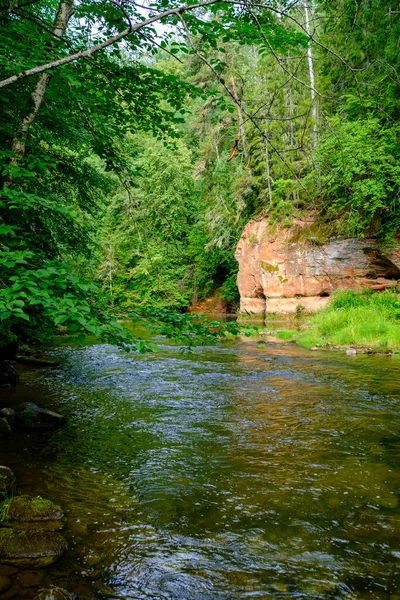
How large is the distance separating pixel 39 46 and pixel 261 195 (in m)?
19.7

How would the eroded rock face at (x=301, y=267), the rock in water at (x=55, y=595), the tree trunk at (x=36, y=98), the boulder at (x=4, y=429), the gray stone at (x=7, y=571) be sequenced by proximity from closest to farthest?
1. the rock in water at (x=55, y=595)
2. the gray stone at (x=7, y=571)
3. the tree trunk at (x=36, y=98)
4. the boulder at (x=4, y=429)
5. the eroded rock face at (x=301, y=267)

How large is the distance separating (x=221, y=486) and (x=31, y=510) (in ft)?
6.39

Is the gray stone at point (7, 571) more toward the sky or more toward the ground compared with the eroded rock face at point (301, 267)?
more toward the ground

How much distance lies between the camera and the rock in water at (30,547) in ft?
10.5

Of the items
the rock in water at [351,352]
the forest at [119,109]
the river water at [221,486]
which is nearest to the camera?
the river water at [221,486]

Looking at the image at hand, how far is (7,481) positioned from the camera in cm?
435

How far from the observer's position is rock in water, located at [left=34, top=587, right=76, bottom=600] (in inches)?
109

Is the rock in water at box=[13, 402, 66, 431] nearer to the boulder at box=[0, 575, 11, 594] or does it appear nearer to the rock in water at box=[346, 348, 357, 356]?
the boulder at box=[0, 575, 11, 594]

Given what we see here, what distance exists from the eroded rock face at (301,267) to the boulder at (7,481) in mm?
17331

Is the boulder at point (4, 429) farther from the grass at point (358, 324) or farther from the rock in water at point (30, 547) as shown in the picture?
the grass at point (358, 324)

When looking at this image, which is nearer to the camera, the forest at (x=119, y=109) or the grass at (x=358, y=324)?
the forest at (x=119, y=109)

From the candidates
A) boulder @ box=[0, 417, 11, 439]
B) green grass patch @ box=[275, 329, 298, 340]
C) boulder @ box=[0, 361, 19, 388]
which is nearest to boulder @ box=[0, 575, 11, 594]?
boulder @ box=[0, 417, 11, 439]

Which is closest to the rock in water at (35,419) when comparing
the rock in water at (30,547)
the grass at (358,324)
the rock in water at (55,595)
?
the rock in water at (30,547)

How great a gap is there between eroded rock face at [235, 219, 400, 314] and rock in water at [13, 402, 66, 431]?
52.4 feet
